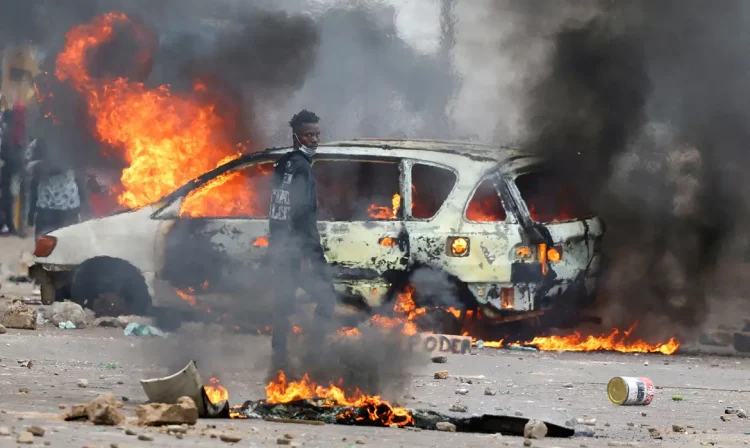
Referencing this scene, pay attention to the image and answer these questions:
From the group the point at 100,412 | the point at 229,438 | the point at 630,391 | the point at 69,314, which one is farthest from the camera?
the point at 69,314

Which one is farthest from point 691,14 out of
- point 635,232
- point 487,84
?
point 487,84

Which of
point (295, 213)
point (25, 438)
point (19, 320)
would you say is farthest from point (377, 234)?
point (25, 438)

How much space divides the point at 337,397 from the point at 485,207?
13.1 ft

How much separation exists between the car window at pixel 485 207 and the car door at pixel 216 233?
5.55 feet

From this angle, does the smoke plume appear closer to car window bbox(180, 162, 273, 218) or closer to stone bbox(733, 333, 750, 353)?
stone bbox(733, 333, 750, 353)

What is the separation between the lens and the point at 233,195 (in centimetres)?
1146

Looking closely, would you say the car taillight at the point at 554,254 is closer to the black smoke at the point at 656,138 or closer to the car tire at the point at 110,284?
the black smoke at the point at 656,138

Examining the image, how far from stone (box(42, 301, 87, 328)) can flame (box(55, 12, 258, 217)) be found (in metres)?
1.33

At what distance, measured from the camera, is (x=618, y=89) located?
12609 mm

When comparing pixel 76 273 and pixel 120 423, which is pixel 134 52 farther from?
pixel 120 423

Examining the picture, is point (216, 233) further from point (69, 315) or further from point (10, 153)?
point (10, 153)

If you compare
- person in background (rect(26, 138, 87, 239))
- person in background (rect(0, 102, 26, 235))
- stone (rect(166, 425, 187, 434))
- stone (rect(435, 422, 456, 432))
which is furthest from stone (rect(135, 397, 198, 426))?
person in background (rect(0, 102, 26, 235))

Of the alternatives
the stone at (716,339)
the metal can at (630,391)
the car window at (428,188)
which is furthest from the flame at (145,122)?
the metal can at (630,391)

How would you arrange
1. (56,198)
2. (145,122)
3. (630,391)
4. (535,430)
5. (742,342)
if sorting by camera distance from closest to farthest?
(535,430) → (630,391) → (742,342) → (145,122) → (56,198)
